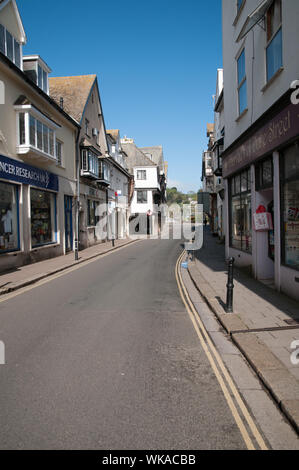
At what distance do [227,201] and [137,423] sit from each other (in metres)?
12.3

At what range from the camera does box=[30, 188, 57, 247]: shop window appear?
15.2 meters

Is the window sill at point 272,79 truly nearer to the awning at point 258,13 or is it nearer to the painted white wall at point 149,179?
the awning at point 258,13

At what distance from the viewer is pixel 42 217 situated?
53.3 feet

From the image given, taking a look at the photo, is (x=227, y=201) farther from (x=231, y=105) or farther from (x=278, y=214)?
(x=278, y=214)

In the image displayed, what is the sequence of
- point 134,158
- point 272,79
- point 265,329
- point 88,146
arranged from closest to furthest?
point 265,329 → point 272,79 → point 88,146 → point 134,158

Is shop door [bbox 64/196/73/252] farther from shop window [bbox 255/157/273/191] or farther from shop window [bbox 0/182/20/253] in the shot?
shop window [bbox 255/157/273/191]

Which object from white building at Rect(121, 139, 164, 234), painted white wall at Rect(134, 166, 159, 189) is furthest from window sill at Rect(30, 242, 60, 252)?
painted white wall at Rect(134, 166, 159, 189)

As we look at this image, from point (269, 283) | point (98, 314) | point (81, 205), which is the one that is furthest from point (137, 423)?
point (81, 205)

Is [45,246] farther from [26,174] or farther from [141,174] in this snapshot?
[141,174]

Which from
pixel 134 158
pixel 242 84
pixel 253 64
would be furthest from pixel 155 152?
pixel 253 64

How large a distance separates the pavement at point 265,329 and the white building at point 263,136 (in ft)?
2.25

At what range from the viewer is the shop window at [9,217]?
1258 centimetres

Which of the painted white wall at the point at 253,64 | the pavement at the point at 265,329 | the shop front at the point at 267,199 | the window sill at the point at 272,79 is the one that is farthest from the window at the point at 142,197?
the window sill at the point at 272,79

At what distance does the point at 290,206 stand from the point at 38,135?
36.7ft
